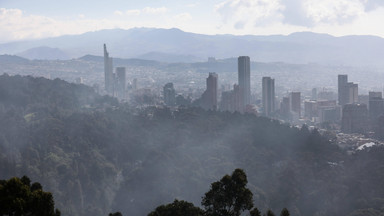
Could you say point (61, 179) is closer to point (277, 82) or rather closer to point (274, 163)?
point (274, 163)

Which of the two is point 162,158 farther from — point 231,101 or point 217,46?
point 217,46

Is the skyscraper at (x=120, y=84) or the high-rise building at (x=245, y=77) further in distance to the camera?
the skyscraper at (x=120, y=84)

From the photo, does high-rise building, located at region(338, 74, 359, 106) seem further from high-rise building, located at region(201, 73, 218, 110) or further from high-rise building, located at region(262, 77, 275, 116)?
high-rise building, located at region(201, 73, 218, 110)

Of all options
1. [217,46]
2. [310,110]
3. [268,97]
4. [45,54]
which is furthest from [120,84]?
[217,46]

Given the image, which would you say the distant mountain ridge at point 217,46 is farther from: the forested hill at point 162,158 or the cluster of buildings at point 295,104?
the forested hill at point 162,158

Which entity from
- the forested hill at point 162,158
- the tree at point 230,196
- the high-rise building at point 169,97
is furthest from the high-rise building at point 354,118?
the tree at point 230,196

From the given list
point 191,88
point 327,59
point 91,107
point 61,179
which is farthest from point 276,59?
point 61,179
